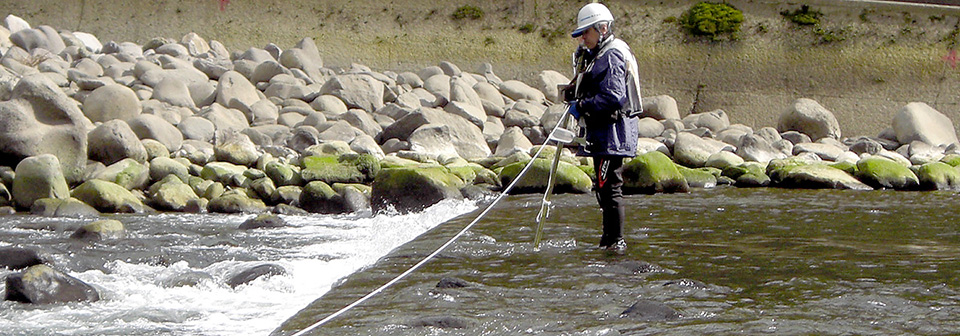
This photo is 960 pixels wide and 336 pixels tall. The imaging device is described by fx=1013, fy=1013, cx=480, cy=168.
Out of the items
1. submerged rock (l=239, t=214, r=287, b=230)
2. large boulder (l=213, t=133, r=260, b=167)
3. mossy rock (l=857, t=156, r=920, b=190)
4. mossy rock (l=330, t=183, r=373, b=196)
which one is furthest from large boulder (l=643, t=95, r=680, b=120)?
submerged rock (l=239, t=214, r=287, b=230)

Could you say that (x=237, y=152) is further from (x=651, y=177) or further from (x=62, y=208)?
(x=651, y=177)

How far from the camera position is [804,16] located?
89.0 ft

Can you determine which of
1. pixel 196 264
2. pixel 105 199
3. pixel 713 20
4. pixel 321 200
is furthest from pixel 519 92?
pixel 196 264

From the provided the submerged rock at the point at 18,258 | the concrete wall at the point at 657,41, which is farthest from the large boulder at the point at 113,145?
the concrete wall at the point at 657,41

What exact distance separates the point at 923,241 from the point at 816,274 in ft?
7.39

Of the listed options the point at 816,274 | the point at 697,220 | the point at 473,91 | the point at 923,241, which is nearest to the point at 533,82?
the point at 473,91

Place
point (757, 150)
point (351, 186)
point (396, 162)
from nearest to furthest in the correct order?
point (351, 186) < point (396, 162) < point (757, 150)

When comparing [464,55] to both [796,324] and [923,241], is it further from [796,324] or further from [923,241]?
[796,324]

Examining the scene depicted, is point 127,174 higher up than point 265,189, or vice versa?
point 127,174

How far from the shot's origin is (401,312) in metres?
4.72

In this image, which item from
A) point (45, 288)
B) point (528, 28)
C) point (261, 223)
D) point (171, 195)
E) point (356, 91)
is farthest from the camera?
point (528, 28)

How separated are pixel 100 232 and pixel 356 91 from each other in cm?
1074

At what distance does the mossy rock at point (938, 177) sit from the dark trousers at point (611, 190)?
9047 millimetres

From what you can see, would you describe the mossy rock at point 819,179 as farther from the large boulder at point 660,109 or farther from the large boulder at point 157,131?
the large boulder at point 157,131
